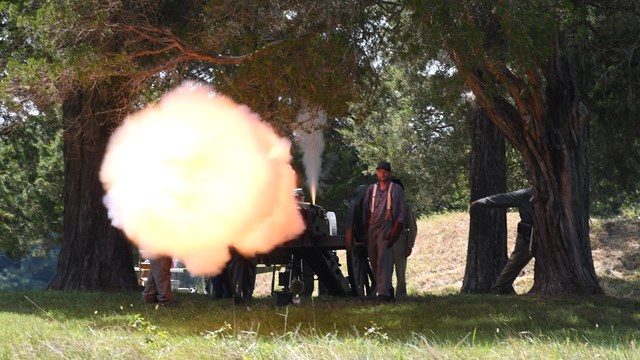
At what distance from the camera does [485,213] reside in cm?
2145

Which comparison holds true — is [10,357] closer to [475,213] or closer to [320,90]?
[320,90]

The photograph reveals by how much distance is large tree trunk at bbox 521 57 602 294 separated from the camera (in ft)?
57.6

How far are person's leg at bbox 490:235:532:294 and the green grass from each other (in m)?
2.18

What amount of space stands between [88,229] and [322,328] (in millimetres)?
9256

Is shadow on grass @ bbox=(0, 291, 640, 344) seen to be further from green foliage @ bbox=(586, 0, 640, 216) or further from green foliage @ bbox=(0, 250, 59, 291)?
green foliage @ bbox=(0, 250, 59, 291)

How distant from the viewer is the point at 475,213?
70.4 feet

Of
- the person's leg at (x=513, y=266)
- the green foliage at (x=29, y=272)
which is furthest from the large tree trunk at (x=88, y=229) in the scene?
the green foliage at (x=29, y=272)

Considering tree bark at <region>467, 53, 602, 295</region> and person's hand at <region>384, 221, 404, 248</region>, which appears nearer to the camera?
person's hand at <region>384, 221, 404, 248</region>

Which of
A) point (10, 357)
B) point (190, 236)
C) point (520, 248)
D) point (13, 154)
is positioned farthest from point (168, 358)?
point (13, 154)

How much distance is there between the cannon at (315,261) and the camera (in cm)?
1716

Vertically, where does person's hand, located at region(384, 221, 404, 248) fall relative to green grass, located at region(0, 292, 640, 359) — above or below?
above

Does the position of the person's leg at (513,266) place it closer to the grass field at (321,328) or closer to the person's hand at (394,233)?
the grass field at (321,328)

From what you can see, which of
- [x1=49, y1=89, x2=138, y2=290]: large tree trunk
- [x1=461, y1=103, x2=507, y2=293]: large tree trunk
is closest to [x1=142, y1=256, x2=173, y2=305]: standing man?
[x1=49, y1=89, x2=138, y2=290]: large tree trunk

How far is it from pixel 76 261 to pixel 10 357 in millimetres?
11920
